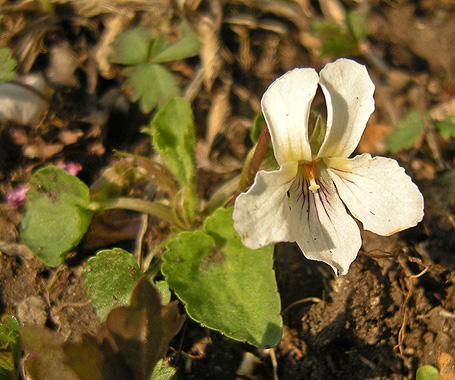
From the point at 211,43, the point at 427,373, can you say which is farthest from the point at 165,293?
the point at 211,43

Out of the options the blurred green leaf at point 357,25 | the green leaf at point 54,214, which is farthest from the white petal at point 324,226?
the blurred green leaf at point 357,25

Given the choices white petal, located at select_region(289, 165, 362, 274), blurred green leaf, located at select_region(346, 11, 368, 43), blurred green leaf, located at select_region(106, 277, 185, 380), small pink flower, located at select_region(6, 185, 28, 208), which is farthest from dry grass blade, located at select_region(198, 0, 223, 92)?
blurred green leaf, located at select_region(106, 277, 185, 380)

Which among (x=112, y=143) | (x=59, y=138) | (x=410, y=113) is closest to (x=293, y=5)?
(x=410, y=113)

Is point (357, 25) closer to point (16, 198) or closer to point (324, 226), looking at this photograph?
point (324, 226)

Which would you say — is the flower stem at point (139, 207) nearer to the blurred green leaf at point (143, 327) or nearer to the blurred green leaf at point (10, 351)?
the blurred green leaf at point (10, 351)

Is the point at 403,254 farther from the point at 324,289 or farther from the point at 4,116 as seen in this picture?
the point at 4,116

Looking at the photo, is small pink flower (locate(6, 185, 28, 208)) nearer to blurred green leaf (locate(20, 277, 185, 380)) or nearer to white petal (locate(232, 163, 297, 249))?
blurred green leaf (locate(20, 277, 185, 380))

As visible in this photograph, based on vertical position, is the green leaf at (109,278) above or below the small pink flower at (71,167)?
below
